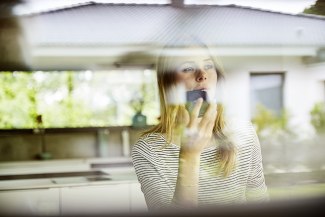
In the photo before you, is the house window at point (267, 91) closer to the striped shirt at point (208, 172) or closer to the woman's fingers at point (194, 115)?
the striped shirt at point (208, 172)

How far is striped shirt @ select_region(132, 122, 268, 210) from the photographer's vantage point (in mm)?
1571

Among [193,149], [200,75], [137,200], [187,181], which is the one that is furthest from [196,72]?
[137,200]

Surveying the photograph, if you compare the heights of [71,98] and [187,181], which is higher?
[71,98]

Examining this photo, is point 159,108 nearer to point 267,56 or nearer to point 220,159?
point 220,159

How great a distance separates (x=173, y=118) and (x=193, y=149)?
0.12 metres

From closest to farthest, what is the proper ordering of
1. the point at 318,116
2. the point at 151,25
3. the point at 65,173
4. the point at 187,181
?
the point at 187,181, the point at 151,25, the point at 318,116, the point at 65,173

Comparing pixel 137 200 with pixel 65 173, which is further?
pixel 65 173

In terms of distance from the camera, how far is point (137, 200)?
1599 millimetres

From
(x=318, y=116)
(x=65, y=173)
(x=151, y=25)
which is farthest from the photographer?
(x=65, y=173)

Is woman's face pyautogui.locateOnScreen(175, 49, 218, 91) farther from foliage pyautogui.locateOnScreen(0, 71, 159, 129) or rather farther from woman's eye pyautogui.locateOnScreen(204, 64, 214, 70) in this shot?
foliage pyautogui.locateOnScreen(0, 71, 159, 129)

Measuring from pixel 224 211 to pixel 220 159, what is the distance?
179 mm

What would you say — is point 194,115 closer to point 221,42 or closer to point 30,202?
point 221,42

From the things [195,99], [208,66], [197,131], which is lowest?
[197,131]

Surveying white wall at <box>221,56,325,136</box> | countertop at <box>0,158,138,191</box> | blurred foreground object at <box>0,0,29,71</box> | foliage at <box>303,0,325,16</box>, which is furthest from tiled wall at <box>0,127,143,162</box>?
foliage at <box>303,0,325,16</box>
